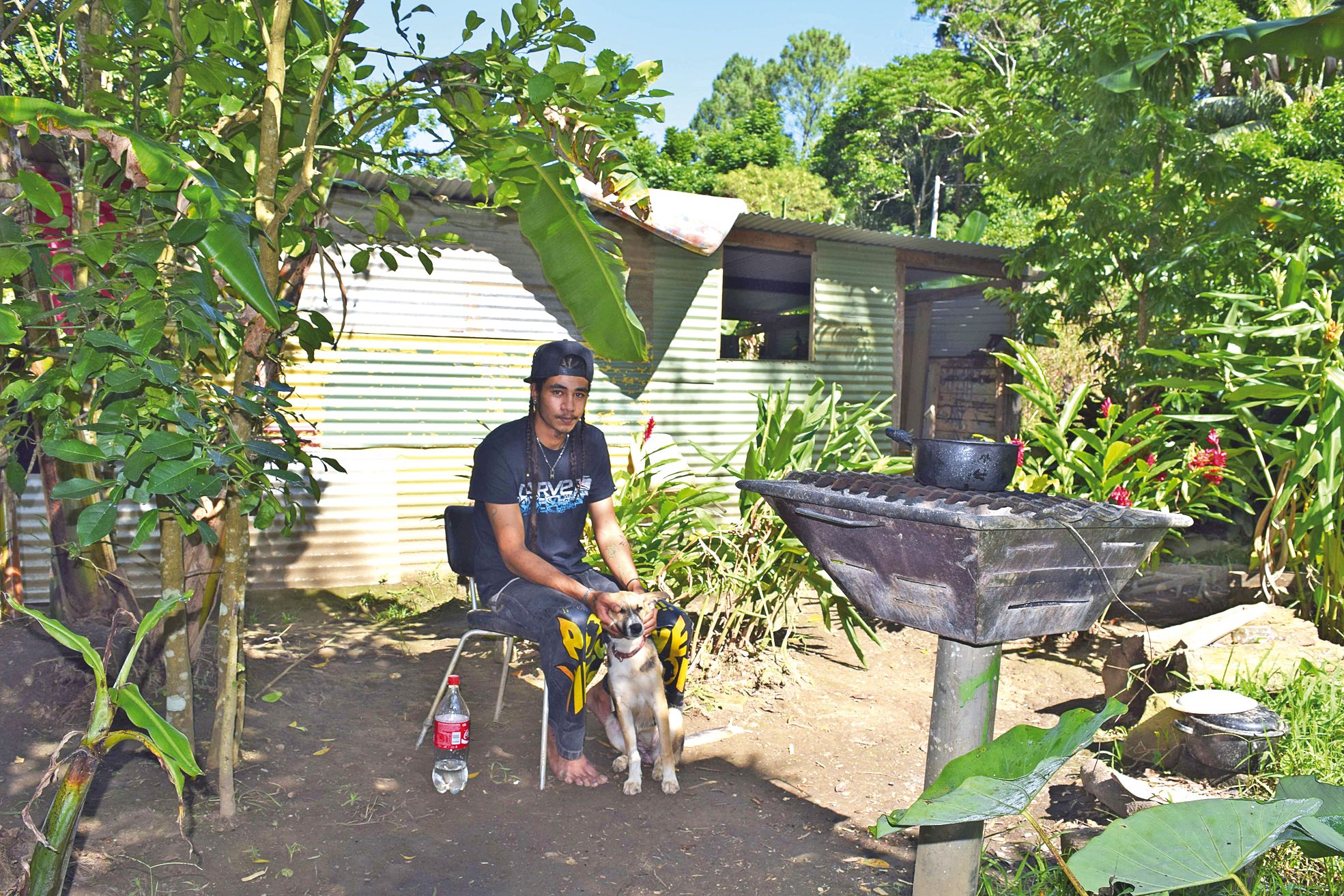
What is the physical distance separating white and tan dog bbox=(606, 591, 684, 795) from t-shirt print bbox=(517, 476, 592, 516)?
0.64 metres

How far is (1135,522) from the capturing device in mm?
2459

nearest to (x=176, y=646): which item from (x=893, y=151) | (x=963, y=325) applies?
(x=963, y=325)

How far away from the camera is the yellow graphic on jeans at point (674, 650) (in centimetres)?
390

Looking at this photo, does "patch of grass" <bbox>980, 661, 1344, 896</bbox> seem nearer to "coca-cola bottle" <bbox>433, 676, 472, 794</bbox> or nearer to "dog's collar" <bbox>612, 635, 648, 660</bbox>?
"dog's collar" <bbox>612, 635, 648, 660</bbox>

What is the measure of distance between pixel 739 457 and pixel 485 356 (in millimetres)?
2604

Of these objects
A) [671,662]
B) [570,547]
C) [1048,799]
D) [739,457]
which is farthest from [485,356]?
[1048,799]

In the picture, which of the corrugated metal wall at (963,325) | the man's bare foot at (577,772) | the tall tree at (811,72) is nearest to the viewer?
the man's bare foot at (577,772)

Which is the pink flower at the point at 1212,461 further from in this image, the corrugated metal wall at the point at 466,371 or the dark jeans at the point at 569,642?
the corrugated metal wall at the point at 466,371

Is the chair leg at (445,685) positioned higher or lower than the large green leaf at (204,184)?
lower

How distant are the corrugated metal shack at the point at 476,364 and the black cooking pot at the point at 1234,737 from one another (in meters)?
3.50

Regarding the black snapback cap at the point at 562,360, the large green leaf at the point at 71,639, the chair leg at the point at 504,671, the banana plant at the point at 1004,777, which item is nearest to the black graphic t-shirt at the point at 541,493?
the black snapback cap at the point at 562,360

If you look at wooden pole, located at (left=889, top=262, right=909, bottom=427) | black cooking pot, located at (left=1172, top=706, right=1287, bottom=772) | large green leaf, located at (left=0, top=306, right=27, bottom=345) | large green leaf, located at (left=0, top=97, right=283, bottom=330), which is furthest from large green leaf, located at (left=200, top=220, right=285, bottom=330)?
wooden pole, located at (left=889, top=262, right=909, bottom=427)

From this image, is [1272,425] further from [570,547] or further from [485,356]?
[485,356]

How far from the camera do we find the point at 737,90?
5156 centimetres
